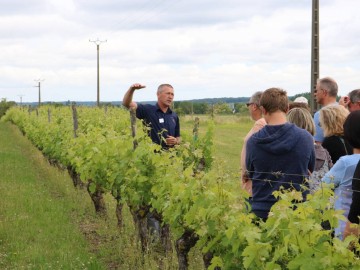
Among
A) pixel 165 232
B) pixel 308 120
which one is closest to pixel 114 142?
pixel 165 232

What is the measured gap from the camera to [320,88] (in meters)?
6.20

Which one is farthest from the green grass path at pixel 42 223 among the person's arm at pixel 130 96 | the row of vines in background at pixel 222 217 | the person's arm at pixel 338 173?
the person's arm at pixel 338 173

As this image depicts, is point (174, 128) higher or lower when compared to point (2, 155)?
higher

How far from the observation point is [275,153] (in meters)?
4.29

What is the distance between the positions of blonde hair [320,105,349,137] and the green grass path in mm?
2952

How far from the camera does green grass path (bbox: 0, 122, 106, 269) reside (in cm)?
694

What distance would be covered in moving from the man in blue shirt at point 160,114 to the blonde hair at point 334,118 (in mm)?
2436

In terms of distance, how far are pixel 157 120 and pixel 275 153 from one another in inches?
121

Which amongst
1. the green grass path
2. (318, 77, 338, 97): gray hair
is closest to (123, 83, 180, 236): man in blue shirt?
the green grass path

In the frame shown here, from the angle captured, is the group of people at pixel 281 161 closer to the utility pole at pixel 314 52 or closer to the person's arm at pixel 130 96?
the person's arm at pixel 130 96

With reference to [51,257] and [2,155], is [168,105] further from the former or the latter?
[2,155]

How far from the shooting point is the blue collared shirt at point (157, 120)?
7198mm

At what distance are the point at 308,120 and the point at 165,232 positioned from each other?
242 cm

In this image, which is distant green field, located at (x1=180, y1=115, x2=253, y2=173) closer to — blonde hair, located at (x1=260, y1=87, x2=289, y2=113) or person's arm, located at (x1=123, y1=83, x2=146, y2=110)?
person's arm, located at (x1=123, y1=83, x2=146, y2=110)
